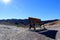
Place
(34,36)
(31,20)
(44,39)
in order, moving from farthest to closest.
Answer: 1. (31,20)
2. (34,36)
3. (44,39)

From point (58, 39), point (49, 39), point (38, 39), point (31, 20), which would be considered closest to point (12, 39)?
point (38, 39)

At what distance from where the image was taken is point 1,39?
973cm

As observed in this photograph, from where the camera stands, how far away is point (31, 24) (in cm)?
1567

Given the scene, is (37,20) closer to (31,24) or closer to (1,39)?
(31,24)

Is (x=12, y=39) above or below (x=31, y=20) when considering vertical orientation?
below

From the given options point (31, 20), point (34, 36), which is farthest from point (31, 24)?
point (34, 36)

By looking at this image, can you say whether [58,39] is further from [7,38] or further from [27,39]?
[7,38]

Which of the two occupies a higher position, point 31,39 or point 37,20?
point 37,20

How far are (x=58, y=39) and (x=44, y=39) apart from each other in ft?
3.68

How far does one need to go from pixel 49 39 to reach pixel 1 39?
3295mm

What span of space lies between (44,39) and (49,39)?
343 millimetres

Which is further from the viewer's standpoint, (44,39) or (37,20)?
(37,20)

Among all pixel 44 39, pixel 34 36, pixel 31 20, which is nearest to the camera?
pixel 44 39

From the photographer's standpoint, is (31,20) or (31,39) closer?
(31,39)
